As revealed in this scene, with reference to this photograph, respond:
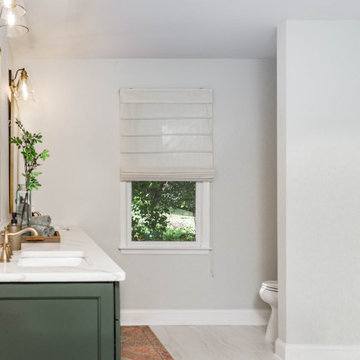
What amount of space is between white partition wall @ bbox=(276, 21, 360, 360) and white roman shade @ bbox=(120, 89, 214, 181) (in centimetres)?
123

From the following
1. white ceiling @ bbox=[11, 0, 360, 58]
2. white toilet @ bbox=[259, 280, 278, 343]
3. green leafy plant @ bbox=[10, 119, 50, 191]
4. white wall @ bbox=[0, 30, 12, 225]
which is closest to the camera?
white ceiling @ bbox=[11, 0, 360, 58]

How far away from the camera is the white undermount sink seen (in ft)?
9.21

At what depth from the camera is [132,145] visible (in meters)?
4.83

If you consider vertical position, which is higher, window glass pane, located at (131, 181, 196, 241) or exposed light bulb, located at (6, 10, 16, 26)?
exposed light bulb, located at (6, 10, 16, 26)

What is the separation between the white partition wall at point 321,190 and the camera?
3709 mm

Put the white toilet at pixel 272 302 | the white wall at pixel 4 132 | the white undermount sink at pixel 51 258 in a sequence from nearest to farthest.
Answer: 1. the white undermount sink at pixel 51 258
2. the white wall at pixel 4 132
3. the white toilet at pixel 272 302

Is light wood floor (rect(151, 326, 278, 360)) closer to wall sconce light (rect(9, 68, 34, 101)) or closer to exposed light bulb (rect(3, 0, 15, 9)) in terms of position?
wall sconce light (rect(9, 68, 34, 101))

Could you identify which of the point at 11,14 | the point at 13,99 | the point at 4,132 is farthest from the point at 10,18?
the point at 13,99

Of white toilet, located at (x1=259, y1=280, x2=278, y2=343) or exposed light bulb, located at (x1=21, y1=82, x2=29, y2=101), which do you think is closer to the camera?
exposed light bulb, located at (x1=21, y1=82, x2=29, y2=101)

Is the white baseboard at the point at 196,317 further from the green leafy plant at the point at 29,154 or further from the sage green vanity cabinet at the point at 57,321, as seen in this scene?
the sage green vanity cabinet at the point at 57,321

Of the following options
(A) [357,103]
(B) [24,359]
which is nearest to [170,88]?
(A) [357,103]

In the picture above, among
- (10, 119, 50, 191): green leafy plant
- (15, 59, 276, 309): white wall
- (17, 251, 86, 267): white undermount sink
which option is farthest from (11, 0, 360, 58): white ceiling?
(17, 251, 86, 267): white undermount sink

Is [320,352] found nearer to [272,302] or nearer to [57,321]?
[272,302]

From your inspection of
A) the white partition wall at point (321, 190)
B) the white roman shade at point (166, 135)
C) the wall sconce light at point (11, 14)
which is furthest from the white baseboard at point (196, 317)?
the wall sconce light at point (11, 14)
